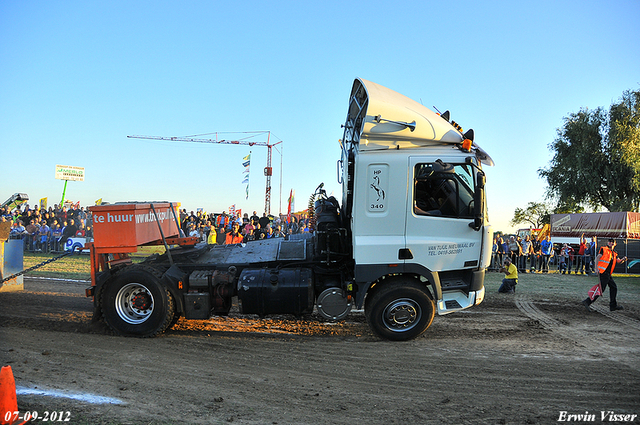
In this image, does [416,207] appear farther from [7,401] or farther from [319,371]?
[7,401]

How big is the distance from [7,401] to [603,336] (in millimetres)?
8552

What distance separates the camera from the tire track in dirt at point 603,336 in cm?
629

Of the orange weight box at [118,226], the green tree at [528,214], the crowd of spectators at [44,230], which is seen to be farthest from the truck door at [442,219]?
the green tree at [528,214]

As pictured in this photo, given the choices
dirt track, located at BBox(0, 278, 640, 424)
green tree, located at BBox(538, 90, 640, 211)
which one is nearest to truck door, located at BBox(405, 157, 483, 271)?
dirt track, located at BBox(0, 278, 640, 424)

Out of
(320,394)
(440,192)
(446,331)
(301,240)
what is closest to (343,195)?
(301,240)

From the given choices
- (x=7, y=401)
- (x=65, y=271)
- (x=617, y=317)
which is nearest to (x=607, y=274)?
(x=617, y=317)

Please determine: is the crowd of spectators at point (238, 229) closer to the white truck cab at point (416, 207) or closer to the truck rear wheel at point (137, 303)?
the truck rear wheel at point (137, 303)

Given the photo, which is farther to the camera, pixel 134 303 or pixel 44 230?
pixel 44 230

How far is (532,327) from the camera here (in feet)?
26.2

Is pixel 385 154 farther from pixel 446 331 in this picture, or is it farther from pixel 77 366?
pixel 77 366

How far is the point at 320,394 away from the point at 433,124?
4.46m

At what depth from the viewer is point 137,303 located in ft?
22.8

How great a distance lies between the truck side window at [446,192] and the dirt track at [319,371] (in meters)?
2.10

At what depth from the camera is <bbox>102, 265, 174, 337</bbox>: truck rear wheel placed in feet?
22.2
